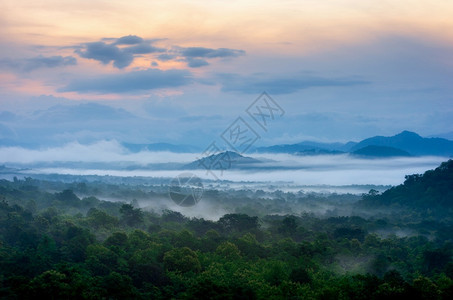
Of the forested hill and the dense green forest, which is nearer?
the dense green forest

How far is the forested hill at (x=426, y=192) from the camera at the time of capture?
110 metres

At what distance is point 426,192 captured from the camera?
116312 millimetres

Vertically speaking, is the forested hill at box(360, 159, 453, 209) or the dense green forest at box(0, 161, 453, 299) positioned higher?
the forested hill at box(360, 159, 453, 209)

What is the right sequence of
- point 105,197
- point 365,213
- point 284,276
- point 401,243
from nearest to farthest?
point 284,276
point 401,243
point 365,213
point 105,197

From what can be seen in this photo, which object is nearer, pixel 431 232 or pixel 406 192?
pixel 431 232

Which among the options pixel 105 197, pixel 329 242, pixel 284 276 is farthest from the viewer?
pixel 105 197

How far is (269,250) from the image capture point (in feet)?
162

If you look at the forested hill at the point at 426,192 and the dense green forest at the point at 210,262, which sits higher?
the forested hill at the point at 426,192

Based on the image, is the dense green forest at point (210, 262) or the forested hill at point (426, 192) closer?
the dense green forest at point (210, 262)

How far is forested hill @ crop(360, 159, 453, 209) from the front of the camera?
361ft

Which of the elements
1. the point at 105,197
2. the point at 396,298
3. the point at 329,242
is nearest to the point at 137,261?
the point at 396,298

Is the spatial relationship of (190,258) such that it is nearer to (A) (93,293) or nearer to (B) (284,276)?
(B) (284,276)

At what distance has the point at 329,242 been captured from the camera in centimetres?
5628

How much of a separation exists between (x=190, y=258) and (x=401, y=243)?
3120cm
